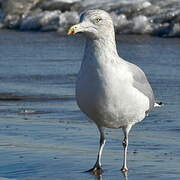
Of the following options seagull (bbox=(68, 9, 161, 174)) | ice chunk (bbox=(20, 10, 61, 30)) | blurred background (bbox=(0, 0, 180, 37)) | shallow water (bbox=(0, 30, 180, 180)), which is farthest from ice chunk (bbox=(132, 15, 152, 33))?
seagull (bbox=(68, 9, 161, 174))

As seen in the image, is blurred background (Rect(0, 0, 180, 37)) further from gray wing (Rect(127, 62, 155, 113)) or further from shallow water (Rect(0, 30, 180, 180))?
gray wing (Rect(127, 62, 155, 113))

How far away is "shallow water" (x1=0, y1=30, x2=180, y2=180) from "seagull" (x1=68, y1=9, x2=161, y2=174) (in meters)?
0.36

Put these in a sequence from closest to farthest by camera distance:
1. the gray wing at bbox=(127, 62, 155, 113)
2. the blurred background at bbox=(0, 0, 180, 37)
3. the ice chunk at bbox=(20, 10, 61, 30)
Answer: the gray wing at bbox=(127, 62, 155, 113) → the blurred background at bbox=(0, 0, 180, 37) → the ice chunk at bbox=(20, 10, 61, 30)

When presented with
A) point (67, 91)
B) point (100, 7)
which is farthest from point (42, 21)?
point (67, 91)

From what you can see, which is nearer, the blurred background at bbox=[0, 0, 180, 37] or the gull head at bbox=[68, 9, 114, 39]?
the gull head at bbox=[68, 9, 114, 39]

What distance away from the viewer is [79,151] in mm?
7680

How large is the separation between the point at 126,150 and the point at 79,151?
1.63 feet

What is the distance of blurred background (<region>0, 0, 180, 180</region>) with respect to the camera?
7.25 m

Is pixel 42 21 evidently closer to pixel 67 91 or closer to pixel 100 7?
pixel 100 7

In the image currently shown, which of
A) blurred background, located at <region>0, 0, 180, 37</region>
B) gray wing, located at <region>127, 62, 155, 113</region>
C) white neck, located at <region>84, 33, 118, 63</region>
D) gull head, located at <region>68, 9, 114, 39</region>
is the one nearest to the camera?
gull head, located at <region>68, 9, 114, 39</region>

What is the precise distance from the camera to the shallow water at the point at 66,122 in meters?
7.11

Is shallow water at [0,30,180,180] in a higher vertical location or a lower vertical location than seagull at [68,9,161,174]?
lower

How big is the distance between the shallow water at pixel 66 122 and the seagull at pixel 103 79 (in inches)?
14.2

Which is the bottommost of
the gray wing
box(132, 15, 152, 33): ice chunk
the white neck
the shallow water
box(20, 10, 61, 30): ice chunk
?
box(20, 10, 61, 30): ice chunk
